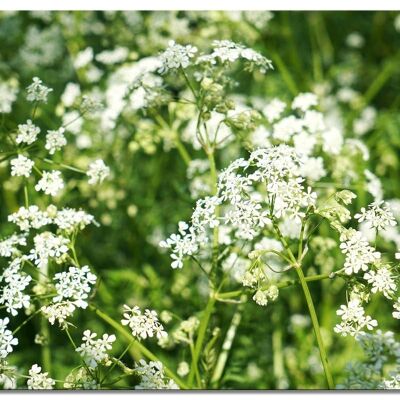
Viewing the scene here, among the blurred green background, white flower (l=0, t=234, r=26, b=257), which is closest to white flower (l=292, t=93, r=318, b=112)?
the blurred green background

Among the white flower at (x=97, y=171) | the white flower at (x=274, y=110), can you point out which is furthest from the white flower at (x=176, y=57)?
the white flower at (x=274, y=110)

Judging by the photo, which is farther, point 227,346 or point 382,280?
point 227,346

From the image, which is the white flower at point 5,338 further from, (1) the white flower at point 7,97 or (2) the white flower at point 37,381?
(1) the white flower at point 7,97

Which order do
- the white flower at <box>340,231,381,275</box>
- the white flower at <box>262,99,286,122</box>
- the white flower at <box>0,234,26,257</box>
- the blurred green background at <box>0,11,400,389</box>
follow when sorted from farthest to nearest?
the blurred green background at <box>0,11,400,389</box>
the white flower at <box>262,99,286,122</box>
the white flower at <box>0,234,26,257</box>
the white flower at <box>340,231,381,275</box>

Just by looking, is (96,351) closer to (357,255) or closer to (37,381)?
(37,381)

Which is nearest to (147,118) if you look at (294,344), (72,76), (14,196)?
(72,76)
